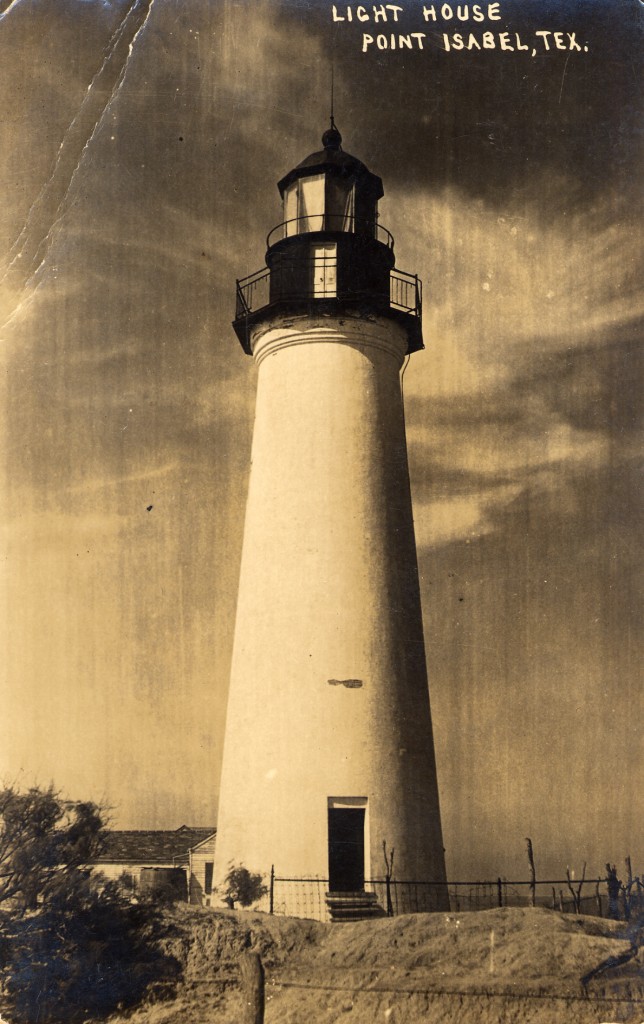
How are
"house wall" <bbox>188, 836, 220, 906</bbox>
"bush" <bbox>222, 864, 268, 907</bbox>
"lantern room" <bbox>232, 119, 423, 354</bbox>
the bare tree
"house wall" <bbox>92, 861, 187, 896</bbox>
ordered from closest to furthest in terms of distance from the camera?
1. the bare tree
2. "house wall" <bbox>92, 861, 187, 896</bbox>
3. "bush" <bbox>222, 864, 268, 907</bbox>
4. "house wall" <bbox>188, 836, 220, 906</bbox>
5. "lantern room" <bbox>232, 119, 423, 354</bbox>

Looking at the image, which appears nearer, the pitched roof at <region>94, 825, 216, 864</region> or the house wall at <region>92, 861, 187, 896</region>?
the house wall at <region>92, 861, 187, 896</region>

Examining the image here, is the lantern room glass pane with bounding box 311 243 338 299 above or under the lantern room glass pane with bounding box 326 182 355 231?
under

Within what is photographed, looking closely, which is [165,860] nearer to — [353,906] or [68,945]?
[353,906]

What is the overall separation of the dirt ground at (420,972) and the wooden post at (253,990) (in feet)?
0.45

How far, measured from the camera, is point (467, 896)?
1335 centimetres

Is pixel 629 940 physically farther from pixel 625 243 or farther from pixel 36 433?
pixel 36 433

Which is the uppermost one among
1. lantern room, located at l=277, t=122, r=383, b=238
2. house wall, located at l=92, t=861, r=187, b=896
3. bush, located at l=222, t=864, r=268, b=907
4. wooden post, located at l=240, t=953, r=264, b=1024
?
lantern room, located at l=277, t=122, r=383, b=238

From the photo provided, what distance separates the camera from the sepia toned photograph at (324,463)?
12.6 m

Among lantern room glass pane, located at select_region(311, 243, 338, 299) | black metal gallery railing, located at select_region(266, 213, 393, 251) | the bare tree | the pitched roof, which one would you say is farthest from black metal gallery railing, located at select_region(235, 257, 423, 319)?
the pitched roof

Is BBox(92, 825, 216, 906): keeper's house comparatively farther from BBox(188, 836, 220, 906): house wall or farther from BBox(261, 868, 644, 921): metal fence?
BBox(261, 868, 644, 921): metal fence

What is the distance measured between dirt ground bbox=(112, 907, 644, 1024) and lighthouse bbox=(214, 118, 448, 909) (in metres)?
1.53

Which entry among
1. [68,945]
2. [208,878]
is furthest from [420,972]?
[208,878]

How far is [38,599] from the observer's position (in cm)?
1308

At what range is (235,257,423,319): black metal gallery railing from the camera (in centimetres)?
1464
